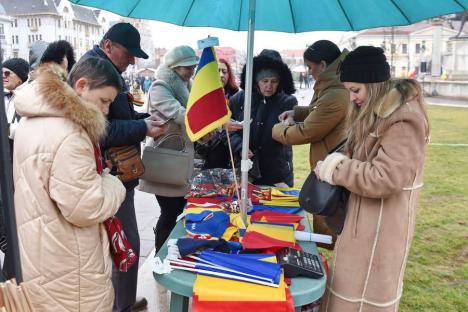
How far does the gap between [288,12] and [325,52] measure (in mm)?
392

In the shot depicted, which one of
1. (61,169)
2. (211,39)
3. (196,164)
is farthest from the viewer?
(196,164)

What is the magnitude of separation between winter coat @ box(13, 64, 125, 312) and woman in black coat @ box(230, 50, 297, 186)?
69.7 inches

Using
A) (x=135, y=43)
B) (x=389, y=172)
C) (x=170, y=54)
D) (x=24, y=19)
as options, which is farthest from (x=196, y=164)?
(x=24, y=19)

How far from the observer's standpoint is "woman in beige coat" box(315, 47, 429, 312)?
186 cm

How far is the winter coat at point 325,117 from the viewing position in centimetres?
295

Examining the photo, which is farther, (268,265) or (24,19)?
(24,19)

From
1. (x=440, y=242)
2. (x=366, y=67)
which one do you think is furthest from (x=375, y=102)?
(x=440, y=242)

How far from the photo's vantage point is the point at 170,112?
126 inches

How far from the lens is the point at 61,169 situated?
1.72m

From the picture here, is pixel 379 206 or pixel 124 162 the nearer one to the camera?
pixel 379 206

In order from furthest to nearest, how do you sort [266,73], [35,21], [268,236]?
[35,21] → [266,73] → [268,236]

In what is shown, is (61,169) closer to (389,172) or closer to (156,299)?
(389,172)

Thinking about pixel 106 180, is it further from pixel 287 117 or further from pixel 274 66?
pixel 274 66

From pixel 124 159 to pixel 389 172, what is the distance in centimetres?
151
